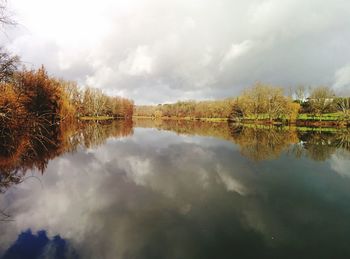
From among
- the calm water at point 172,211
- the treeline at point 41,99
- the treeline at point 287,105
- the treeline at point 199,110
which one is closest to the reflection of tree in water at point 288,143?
the calm water at point 172,211

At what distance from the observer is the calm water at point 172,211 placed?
17.9 feet

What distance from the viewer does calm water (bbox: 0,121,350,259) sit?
5.47 metres

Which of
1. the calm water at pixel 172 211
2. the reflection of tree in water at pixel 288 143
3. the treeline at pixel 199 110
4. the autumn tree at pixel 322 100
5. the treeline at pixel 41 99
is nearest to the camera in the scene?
the calm water at pixel 172 211

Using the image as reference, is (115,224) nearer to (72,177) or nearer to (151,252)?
(151,252)

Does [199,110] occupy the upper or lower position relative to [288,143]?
upper

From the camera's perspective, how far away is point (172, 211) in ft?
24.6

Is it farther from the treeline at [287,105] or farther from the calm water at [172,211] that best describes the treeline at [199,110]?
the calm water at [172,211]

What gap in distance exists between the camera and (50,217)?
702 cm

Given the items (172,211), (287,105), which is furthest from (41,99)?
(287,105)

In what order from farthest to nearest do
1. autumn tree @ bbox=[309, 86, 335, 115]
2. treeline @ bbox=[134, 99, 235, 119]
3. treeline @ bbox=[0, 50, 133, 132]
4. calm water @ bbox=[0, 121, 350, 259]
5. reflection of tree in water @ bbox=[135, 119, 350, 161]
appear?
1. treeline @ bbox=[134, 99, 235, 119]
2. autumn tree @ bbox=[309, 86, 335, 115]
3. reflection of tree in water @ bbox=[135, 119, 350, 161]
4. treeline @ bbox=[0, 50, 133, 132]
5. calm water @ bbox=[0, 121, 350, 259]

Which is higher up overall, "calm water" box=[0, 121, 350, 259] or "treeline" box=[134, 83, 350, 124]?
"treeline" box=[134, 83, 350, 124]

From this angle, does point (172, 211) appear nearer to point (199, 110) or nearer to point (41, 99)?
point (41, 99)

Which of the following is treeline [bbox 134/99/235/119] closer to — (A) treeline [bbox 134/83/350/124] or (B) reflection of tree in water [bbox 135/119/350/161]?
(A) treeline [bbox 134/83/350/124]

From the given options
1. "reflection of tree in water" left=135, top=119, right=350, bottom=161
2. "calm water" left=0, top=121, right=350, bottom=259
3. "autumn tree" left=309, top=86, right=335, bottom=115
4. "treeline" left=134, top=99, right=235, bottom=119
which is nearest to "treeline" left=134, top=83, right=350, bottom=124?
"autumn tree" left=309, top=86, right=335, bottom=115
